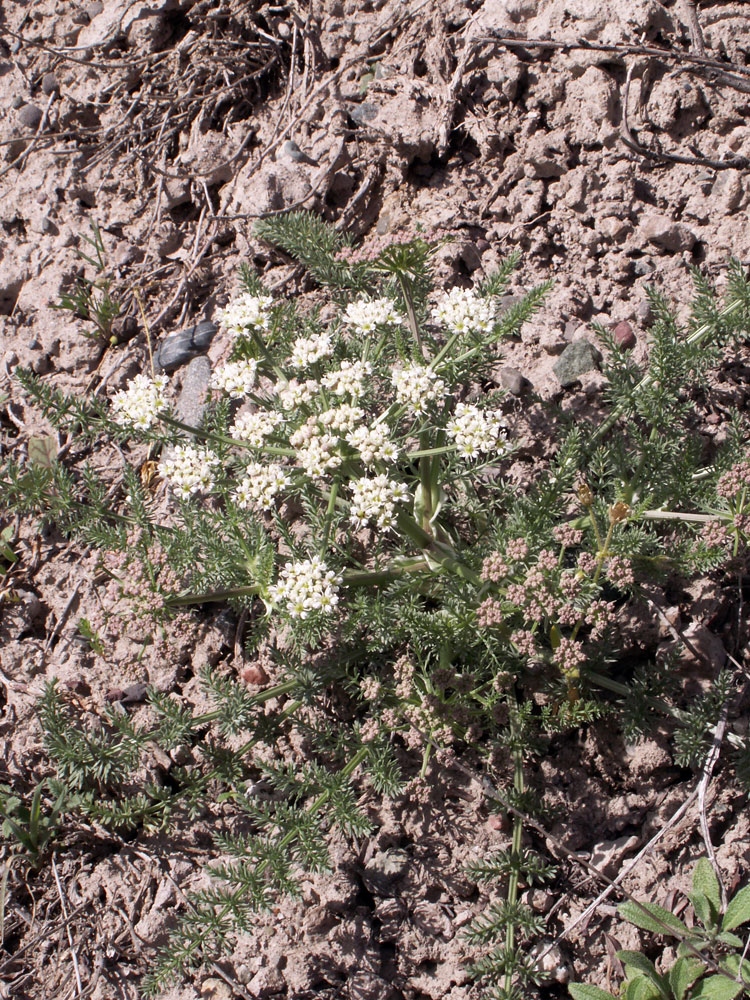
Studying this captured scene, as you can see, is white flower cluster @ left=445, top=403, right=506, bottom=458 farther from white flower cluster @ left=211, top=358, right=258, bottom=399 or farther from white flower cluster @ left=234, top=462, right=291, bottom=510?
white flower cluster @ left=211, top=358, right=258, bottom=399

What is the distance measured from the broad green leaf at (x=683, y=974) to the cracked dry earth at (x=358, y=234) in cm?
25

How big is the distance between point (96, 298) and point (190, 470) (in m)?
2.37

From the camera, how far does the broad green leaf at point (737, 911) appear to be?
3.16 m

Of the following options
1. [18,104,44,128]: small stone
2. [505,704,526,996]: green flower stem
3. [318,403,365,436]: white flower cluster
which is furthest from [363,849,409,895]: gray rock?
[18,104,44,128]: small stone

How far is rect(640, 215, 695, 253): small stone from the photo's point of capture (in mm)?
4441

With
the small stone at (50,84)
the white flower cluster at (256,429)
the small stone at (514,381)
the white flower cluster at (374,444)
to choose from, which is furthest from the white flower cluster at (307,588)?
the small stone at (50,84)

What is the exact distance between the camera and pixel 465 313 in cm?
342

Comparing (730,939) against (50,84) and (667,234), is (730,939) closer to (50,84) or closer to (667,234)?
(667,234)

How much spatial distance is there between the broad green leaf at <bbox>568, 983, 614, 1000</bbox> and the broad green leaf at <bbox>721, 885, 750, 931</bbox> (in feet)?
1.80

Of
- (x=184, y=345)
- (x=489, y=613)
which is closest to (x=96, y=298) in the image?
(x=184, y=345)

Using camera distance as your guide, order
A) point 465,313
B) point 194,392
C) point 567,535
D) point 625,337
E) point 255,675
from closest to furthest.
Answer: point 567,535
point 465,313
point 255,675
point 625,337
point 194,392

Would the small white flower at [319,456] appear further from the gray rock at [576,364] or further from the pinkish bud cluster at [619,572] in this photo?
the gray rock at [576,364]

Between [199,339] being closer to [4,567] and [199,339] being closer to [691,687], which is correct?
[4,567]

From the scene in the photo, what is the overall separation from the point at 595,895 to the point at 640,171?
152 inches
